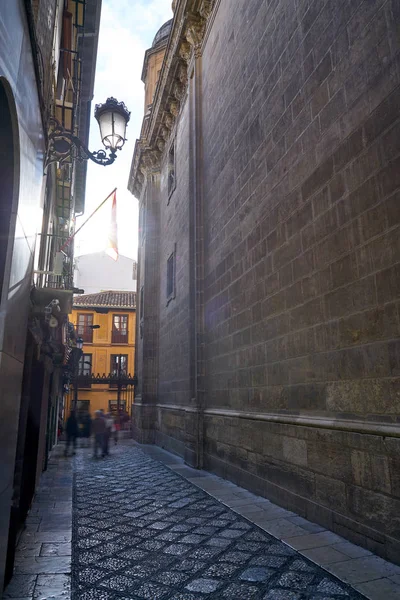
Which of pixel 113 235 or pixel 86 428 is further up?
pixel 113 235

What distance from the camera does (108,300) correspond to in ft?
115

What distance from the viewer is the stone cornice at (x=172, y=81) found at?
40.8 feet

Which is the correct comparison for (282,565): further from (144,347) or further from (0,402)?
(144,347)

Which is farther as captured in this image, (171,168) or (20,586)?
(171,168)

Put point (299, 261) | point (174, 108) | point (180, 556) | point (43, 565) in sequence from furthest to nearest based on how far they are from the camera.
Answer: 1. point (174, 108)
2. point (299, 261)
3. point (180, 556)
4. point (43, 565)

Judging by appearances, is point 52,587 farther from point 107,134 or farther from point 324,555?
point 107,134

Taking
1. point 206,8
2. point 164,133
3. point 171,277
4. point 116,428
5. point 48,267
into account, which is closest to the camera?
point 48,267

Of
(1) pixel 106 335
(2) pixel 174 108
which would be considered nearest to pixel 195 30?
(2) pixel 174 108

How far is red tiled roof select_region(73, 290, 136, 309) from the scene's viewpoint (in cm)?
3359

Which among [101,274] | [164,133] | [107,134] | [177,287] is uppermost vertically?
[101,274]

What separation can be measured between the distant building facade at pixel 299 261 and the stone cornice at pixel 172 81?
16 cm

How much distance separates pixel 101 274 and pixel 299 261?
3884 centimetres

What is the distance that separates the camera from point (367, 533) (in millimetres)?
4277

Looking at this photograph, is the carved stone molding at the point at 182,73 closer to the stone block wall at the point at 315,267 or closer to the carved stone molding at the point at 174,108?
the carved stone molding at the point at 174,108
